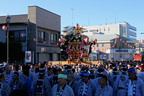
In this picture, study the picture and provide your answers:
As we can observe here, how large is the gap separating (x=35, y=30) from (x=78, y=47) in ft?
29.8

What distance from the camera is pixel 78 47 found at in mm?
28797

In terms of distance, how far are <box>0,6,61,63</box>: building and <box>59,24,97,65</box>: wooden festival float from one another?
21.3 ft

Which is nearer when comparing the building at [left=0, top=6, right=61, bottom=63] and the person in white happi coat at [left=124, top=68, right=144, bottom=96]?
the person in white happi coat at [left=124, top=68, right=144, bottom=96]

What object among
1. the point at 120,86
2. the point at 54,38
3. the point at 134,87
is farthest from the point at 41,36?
the point at 134,87

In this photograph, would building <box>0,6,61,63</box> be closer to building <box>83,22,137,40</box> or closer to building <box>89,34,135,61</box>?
building <box>89,34,135,61</box>

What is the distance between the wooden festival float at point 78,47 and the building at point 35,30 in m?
6.48

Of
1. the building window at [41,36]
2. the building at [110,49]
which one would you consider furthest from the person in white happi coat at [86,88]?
the building at [110,49]

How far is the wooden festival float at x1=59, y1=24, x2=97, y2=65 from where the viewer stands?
27844 millimetres

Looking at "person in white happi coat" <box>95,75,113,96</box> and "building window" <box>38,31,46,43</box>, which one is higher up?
"building window" <box>38,31,46,43</box>

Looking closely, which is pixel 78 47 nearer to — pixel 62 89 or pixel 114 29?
pixel 62 89

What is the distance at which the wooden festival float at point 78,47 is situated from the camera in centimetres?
2784

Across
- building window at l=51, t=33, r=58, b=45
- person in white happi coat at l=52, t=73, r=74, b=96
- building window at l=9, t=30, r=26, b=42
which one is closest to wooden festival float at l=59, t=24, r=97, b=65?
building window at l=9, t=30, r=26, b=42

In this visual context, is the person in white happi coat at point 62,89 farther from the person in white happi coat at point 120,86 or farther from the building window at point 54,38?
the building window at point 54,38

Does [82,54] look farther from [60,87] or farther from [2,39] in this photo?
[60,87]
